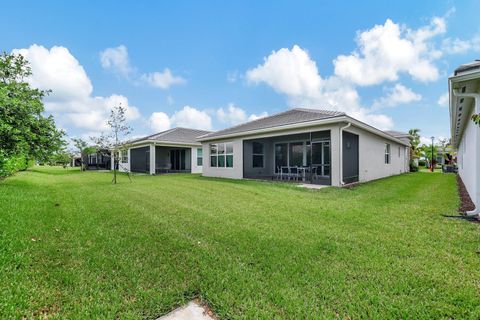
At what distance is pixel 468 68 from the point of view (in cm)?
487

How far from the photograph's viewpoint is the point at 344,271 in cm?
292

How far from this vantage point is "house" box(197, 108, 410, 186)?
10695 millimetres

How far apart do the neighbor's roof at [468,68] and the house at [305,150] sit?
15.6 feet

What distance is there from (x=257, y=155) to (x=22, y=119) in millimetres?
12233

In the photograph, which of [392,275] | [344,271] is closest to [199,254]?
[344,271]

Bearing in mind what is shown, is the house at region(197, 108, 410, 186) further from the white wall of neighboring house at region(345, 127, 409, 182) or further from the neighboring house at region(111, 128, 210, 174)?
the neighboring house at region(111, 128, 210, 174)

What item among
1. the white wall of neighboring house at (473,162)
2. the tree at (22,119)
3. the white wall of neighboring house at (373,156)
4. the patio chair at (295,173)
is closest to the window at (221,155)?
the patio chair at (295,173)

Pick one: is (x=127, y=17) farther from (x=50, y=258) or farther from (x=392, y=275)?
(x=392, y=275)

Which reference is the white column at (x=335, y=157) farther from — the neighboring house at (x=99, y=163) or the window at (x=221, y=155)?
the neighboring house at (x=99, y=163)

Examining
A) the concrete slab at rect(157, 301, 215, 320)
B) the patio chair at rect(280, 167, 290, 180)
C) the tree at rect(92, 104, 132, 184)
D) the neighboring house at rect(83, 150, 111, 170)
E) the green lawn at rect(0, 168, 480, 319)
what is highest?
the tree at rect(92, 104, 132, 184)

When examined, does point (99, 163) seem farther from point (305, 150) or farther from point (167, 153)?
point (305, 150)

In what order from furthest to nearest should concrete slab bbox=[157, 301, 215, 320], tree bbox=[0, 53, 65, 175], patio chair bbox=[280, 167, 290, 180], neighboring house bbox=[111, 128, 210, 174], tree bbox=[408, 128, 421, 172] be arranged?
tree bbox=[408, 128, 421, 172] → neighboring house bbox=[111, 128, 210, 174] → patio chair bbox=[280, 167, 290, 180] → tree bbox=[0, 53, 65, 175] → concrete slab bbox=[157, 301, 215, 320]

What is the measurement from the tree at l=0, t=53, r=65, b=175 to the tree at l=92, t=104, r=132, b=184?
2.00m

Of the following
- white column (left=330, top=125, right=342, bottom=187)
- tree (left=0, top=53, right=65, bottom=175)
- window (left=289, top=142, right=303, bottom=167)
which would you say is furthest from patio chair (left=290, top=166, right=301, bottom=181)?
tree (left=0, top=53, right=65, bottom=175)
